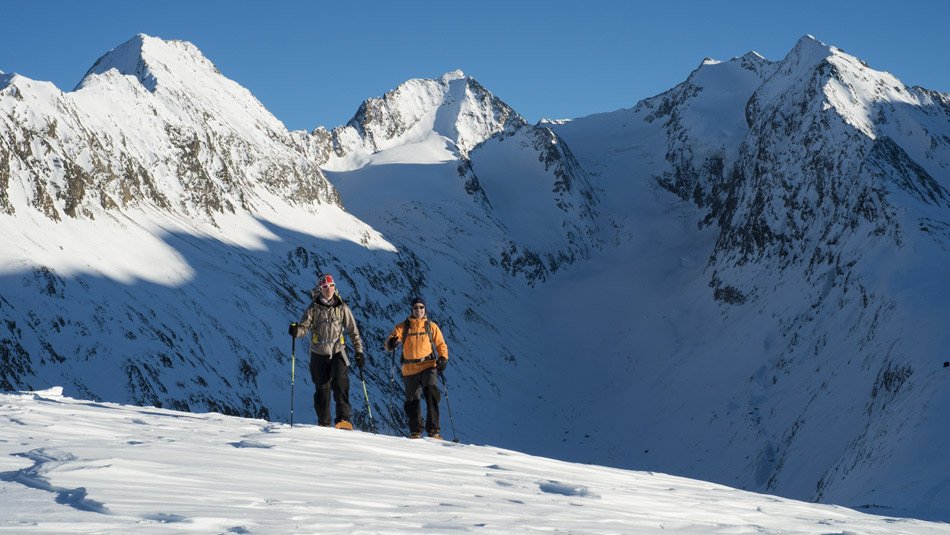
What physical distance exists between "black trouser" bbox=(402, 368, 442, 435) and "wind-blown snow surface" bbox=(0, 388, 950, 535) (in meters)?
2.15

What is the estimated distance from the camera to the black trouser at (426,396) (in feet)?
61.2

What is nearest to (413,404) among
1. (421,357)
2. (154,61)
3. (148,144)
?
(421,357)

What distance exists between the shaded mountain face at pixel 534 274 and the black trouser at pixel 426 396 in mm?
14058

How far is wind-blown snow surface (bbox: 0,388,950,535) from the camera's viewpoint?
26.9 ft

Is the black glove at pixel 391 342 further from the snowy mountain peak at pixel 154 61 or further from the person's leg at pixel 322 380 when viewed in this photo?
the snowy mountain peak at pixel 154 61

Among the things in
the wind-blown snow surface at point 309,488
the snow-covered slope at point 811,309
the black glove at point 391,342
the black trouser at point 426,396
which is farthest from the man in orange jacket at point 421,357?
the snow-covered slope at point 811,309

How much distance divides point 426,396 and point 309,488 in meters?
8.81

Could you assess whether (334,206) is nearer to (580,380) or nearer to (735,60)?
(580,380)

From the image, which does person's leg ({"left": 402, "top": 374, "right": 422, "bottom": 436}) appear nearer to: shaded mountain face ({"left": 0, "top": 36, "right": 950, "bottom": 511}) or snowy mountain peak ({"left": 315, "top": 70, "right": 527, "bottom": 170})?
shaded mountain face ({"left": 0, "top": 36, "right": 950, "bottom": 511})

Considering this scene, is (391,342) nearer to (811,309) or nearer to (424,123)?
(811,309)

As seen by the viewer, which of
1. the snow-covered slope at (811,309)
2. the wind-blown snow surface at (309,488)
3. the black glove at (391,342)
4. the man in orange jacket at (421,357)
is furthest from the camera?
the snow-covered slope at (811,309)

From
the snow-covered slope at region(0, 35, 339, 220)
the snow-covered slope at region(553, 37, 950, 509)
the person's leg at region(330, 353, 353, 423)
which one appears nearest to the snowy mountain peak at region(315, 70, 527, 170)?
the snow-covered slope at region(553, 37, 950, 509)

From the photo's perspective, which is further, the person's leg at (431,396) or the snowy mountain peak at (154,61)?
the snowy mountain peak at (154,61)

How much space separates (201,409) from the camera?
3650 cm
